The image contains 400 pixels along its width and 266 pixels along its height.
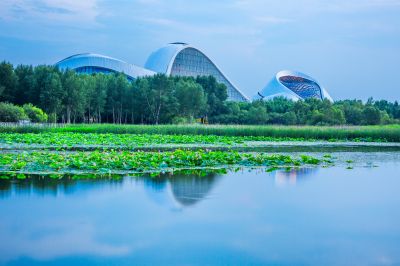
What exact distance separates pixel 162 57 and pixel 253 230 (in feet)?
245

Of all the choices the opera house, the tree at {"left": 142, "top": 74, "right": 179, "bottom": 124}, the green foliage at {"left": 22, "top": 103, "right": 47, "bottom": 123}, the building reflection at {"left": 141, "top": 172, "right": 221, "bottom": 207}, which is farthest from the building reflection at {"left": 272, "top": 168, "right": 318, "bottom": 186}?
the opera house

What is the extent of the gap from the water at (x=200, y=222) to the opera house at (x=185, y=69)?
59328 mm

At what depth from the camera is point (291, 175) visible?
1616cm

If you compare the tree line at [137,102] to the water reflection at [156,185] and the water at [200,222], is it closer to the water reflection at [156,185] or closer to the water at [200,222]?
the water reflection at [156,185]

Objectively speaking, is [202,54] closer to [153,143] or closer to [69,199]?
[153,143]

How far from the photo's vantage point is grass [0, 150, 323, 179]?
15.4 meters

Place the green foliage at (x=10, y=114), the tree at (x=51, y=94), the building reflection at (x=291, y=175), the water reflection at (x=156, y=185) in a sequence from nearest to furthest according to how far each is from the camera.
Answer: the water reflection at (x=156, y=185)
the building reflection at (x=291, y=175)
the green foliage at (x=10, y=114)
the tree at (x=51, y=94)

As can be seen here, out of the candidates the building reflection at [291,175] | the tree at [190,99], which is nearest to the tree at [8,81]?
the tree at [190,99]

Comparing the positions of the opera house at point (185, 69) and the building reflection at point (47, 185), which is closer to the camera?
the building reflection at point (47, 185)

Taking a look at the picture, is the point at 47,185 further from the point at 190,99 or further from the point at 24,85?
the point at 190,99

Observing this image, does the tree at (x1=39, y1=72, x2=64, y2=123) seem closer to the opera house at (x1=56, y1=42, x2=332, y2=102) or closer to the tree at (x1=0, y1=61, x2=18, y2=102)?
the tree at (x1=0, y1=61, x2=18, y2=102)

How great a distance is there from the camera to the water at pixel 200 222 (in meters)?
7.83

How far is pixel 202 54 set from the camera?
90.6m

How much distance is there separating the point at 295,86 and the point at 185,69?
25246 millimetres
